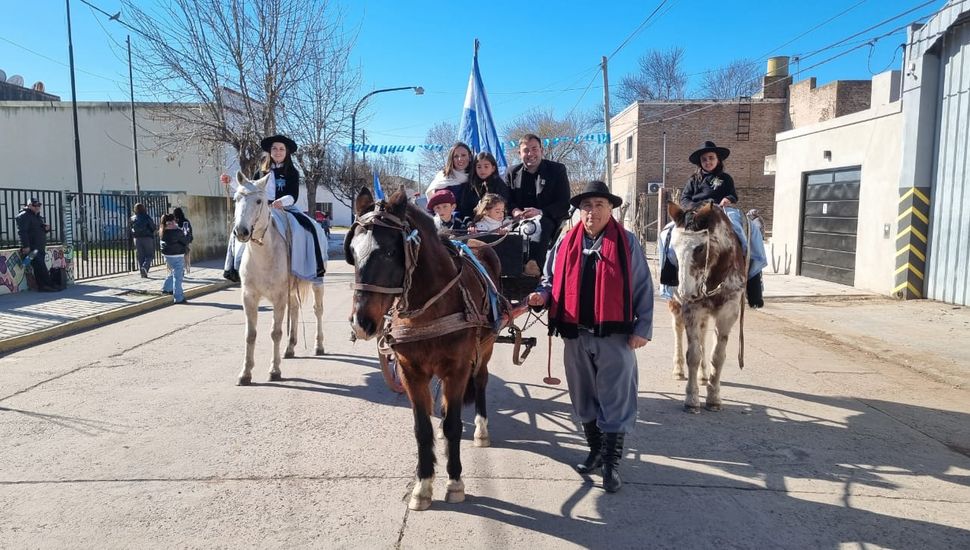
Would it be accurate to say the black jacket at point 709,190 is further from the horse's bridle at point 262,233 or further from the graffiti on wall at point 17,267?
the graffiti on wall at point 17,267

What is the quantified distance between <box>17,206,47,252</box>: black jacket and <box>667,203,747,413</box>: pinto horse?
43.6ft

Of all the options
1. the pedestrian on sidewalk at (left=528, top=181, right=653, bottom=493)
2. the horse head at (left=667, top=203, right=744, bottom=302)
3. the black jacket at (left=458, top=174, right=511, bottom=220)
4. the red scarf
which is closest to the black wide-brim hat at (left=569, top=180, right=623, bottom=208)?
the pedestrian on sidewalk at (left=528, top=181, right=653, bottom=493)

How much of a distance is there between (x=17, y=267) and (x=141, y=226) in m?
3.07

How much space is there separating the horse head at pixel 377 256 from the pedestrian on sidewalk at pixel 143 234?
47.3 feet

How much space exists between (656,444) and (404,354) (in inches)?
98.0

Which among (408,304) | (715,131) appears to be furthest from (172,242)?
(715,131)

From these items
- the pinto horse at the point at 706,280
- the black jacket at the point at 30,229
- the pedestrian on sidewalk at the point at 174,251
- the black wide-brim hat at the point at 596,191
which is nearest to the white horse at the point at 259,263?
the black wide-brim hat at the point at 596,191

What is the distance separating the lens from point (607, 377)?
4.13 meters

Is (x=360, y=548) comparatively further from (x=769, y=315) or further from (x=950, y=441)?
(x=769, y=315)

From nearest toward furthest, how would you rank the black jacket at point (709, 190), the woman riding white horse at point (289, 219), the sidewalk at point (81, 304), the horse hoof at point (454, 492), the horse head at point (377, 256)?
the horse head at point (377, 256)
the horse hoof at point (454, 492)
the black jacket at point (709, 190)
the woman riding white horse at point (289, 219)
the sidewalk at point (81, 304)

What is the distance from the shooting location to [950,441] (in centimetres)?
496

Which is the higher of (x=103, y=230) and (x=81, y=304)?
(x=103, y=230)

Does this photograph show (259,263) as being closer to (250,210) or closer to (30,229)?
(250,210)

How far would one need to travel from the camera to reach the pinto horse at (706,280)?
5434 millimetres
